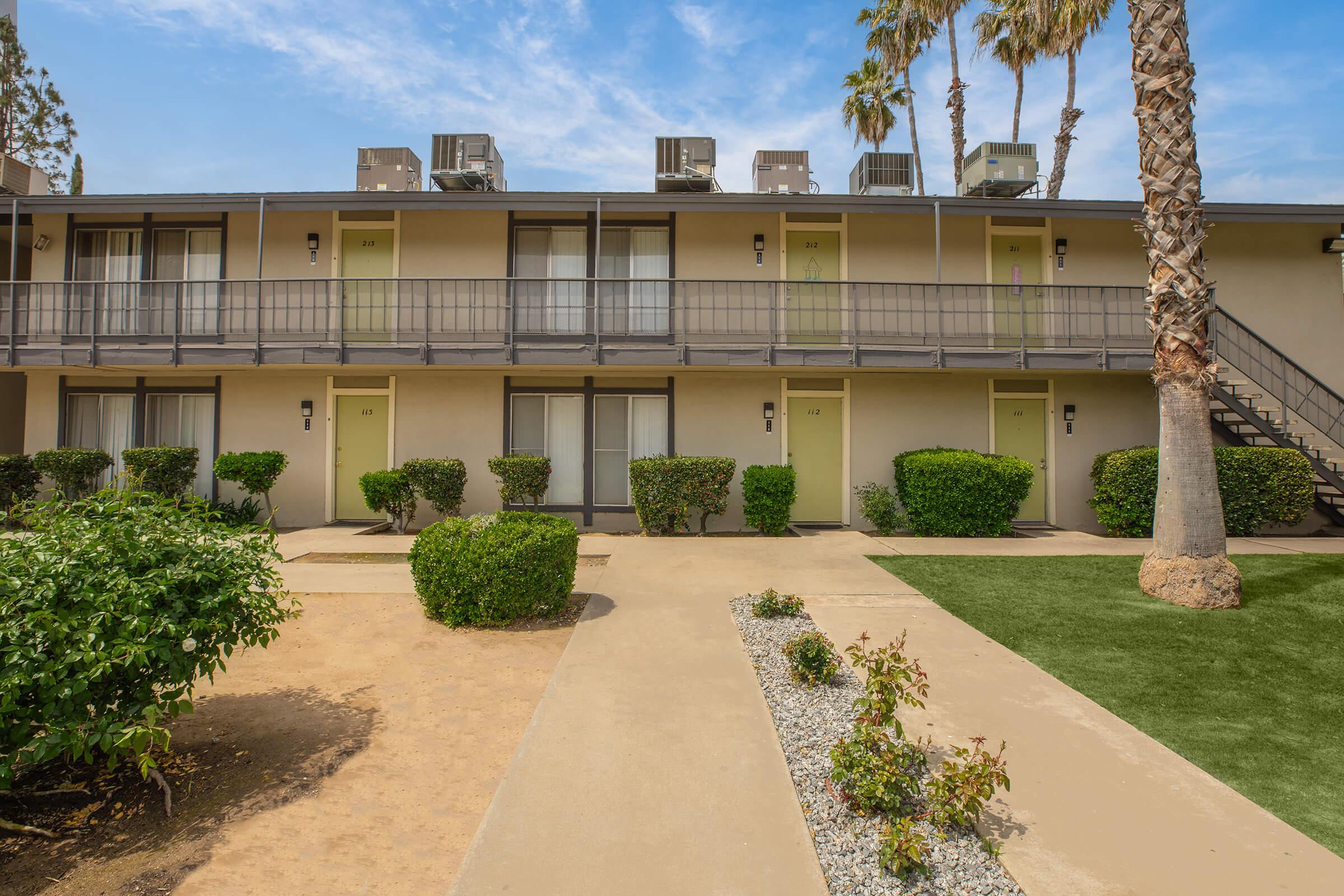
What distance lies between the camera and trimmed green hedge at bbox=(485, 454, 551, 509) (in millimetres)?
10719

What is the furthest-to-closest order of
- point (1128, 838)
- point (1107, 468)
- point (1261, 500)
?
point (1107, 468) → point (1261, 500) → point (1128, 838)

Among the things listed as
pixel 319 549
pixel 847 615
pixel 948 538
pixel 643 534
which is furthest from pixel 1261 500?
pixel 319 549

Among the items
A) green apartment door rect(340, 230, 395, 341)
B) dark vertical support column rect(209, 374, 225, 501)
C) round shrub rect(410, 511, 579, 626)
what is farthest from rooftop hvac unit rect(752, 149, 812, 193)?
dark vertical support column rect(209, 374, 225, 501)

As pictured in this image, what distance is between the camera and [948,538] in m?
10.4

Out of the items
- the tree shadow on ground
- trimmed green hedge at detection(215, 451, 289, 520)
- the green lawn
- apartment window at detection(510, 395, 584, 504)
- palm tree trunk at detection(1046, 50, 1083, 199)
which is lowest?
the tree shadow on ground

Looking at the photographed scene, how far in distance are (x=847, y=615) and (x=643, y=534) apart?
514cm

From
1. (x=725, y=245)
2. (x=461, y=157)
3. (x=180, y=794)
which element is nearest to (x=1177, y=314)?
(x=725, y=245)

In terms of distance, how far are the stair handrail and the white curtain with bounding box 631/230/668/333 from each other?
8.95 metres

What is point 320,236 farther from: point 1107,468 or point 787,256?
point 1107,468

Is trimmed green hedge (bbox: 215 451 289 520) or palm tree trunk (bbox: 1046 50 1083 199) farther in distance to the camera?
palm tree trunk (bbox: 1046 50 1083 199)

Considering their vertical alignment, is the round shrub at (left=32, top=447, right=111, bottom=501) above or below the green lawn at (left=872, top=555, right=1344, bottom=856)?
above

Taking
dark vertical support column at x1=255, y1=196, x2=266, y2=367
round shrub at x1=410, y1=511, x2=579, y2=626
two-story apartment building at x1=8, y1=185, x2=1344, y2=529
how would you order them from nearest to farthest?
round shrub at x1=410, y1=511, x2=579, y2=626
dark vertical support column at x1=255, y1=196, x2=266, y2=367
two-story apartment building at x1=8, y1=185, x2=1344, y2=529

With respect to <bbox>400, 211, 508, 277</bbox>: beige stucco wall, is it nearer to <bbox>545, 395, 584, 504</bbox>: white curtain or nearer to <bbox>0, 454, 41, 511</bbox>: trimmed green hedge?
<bbox>545, 395, 584, 504</bbox>: white curtain

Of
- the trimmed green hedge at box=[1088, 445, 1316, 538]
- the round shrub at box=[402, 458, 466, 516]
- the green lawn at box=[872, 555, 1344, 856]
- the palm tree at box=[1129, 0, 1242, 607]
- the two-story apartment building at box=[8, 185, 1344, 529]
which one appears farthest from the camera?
the two-story apartment building at box=[8, 185, 1344, 529]
